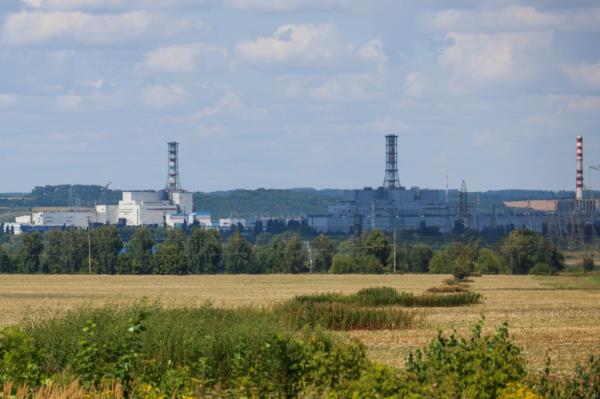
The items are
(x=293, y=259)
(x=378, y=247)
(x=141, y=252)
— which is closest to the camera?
(x=378, y=247)

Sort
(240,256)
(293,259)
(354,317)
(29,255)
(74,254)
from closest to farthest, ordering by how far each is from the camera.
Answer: (354,317) → (293,259) → (240,256) → (29,255) → (74,254)

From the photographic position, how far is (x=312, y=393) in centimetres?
1872

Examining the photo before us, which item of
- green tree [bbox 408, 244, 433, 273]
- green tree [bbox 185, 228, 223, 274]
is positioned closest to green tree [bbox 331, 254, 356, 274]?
green tree [bbox 408, 244, 433, 273]

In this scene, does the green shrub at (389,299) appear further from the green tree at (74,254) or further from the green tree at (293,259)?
the green tree at (74,254)

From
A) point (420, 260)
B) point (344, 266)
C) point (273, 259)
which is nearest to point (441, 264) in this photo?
point (420, 260)

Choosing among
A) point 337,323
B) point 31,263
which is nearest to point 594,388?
point 337,323

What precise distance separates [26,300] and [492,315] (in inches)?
1033

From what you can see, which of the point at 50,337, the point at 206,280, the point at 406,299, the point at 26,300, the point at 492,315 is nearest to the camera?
the point at 50,337

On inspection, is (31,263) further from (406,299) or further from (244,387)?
(244,387)

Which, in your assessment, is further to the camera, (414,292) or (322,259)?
(322,259)

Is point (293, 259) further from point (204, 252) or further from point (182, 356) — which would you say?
point (182, 356)

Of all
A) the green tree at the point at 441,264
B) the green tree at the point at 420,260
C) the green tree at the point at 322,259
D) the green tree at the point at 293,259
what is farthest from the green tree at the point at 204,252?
the green tree at the point at 441,264

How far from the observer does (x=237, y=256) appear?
120 m

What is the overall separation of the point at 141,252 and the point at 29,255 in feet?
37.1
